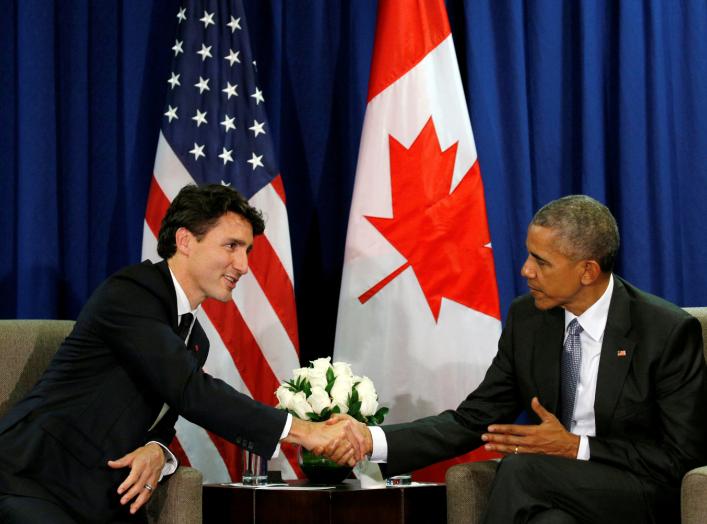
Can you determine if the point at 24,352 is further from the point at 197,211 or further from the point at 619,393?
the point at 619,393

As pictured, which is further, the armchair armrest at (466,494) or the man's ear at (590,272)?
the man's ear at (590,272)

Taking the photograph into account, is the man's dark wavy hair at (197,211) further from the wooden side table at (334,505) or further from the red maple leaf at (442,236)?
the red maple leaf at (442,236)

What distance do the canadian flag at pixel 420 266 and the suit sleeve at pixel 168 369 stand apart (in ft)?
3.97

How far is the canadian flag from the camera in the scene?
408 cm

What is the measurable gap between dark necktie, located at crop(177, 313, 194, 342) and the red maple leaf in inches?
44.8

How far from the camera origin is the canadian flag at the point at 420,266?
4.08 meters

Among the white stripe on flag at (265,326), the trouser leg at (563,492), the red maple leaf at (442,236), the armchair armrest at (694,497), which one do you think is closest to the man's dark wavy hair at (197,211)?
the white stripe on flag at (265,326)

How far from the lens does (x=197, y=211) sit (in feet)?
10.3

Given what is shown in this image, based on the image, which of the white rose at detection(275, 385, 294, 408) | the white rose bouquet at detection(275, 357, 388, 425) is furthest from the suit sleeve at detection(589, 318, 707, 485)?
the white rose at detection(275, 385, 294, 408)

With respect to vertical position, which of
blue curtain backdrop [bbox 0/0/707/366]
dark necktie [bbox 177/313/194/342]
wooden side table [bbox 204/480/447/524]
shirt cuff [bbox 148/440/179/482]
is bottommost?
wooden side table [bbox 204/480/447/524]

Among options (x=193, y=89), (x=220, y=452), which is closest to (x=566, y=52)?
(x=193, y=89)

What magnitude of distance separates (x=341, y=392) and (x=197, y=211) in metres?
0.76

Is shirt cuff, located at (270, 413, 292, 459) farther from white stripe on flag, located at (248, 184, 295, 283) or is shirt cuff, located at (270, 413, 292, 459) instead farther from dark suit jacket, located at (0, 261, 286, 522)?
white stripe on flag, located at (248, 184, 295, 283)

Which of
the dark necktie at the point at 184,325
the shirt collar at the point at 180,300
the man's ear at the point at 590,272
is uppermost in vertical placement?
the man's ear at the point at 590,272
